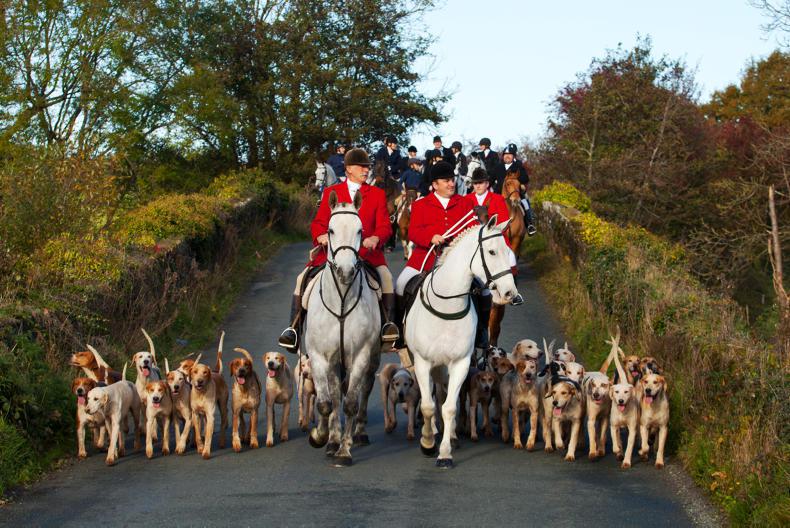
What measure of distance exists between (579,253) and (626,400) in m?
10.4

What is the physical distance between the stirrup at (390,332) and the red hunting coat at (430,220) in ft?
3.22

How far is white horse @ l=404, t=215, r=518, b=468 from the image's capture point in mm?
10414

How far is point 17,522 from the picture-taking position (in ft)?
29.1

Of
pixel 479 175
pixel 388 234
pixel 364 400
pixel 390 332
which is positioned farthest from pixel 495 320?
pixel 390 332

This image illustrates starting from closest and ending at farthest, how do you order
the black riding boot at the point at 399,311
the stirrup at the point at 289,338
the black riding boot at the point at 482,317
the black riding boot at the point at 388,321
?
the black riding boot at the point at 388,321, the stirrup at the point at 289,338, the black riding boot at the point at 399,311, the black riding boot at the point at 482,317

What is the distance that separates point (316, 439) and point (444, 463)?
1294mm

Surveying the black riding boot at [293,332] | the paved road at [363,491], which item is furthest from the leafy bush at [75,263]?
the black riding boot at [293,332]

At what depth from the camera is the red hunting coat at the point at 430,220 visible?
1202 centimetres

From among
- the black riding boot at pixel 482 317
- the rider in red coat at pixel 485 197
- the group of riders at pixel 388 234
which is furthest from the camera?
the rider in red coat at pixel 485 197

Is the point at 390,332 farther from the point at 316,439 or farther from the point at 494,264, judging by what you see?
the point at 494,264

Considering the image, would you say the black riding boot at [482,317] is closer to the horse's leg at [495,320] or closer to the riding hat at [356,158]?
the riding hat at [356,158]

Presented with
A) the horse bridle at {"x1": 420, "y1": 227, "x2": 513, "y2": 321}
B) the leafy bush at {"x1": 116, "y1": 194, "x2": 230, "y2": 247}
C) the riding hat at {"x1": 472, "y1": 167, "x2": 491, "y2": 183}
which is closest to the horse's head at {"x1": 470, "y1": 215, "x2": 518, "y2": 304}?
the horse bridle at {"x1": 420, "y1": 227, "x2": 513, "y2": 321}

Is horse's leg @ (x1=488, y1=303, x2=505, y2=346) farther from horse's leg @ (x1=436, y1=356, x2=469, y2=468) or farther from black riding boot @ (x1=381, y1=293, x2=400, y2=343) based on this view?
horse's leg @ (x1=436, y1=356, x2=469, y2=468)

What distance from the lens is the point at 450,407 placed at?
425 inches
